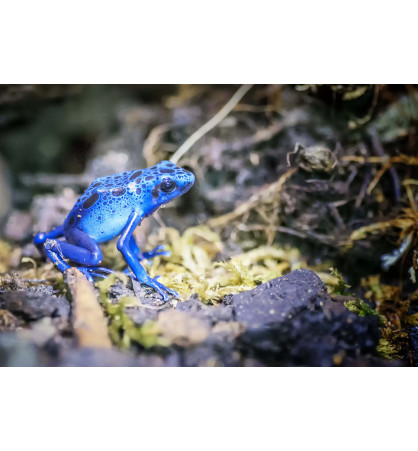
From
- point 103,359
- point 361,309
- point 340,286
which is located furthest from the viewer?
point 340,286

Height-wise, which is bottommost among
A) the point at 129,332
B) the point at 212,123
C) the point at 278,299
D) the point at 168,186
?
the point at 129,332

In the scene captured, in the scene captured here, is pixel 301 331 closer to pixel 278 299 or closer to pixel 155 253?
pixel 278 299

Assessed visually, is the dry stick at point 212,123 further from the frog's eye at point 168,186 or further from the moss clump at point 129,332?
the moss clump at point 129,332

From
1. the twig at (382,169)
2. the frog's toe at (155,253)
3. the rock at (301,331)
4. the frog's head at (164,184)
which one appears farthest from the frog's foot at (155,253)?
the twig at (382,169)

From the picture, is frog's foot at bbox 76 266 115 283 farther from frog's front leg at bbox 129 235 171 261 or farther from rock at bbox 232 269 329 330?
rock at bbox 232 269 329 330

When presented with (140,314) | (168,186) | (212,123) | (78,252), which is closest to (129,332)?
(140,314)

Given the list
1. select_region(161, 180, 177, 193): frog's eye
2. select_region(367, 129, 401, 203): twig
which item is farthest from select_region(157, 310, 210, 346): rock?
select_region(367, 129, 401, 203): twig

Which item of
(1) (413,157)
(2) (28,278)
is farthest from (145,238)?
(1) (413,157)

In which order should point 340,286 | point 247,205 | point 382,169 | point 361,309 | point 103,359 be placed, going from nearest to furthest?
point 103,359 → point 361,309 → point 340,286 → point 382,169 → point 247,205
